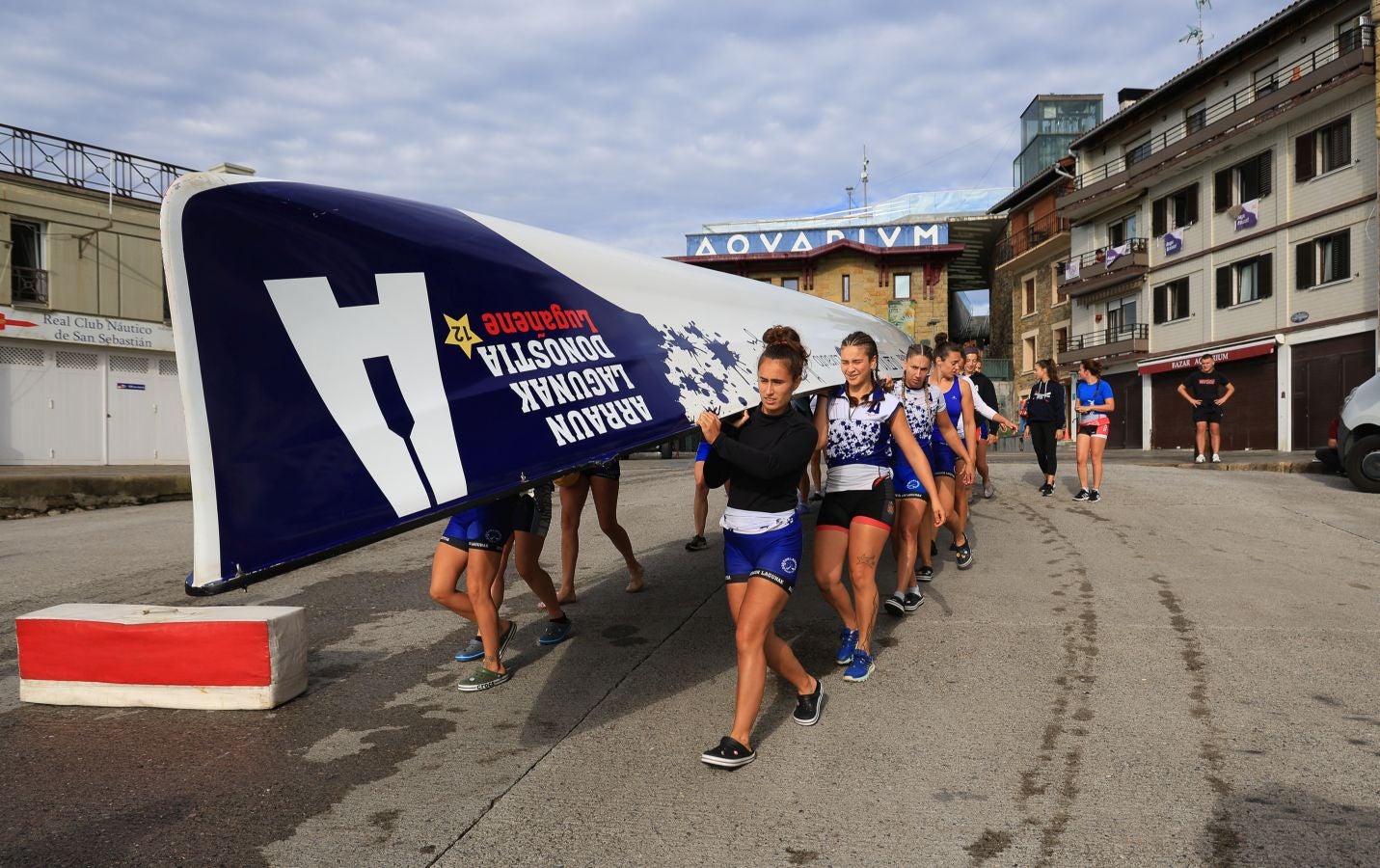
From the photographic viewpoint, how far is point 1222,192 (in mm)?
29875

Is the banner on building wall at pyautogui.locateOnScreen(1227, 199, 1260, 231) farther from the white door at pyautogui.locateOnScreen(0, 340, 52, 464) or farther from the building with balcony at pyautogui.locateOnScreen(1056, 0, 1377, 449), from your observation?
the white door at pyautogui.locateOnScreen(0, 340, 52, 464)

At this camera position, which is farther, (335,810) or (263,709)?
(263,709)

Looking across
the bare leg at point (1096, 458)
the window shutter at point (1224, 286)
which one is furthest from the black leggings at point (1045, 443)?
the window shutter at point (1224, 286)

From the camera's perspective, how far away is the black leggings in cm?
1177

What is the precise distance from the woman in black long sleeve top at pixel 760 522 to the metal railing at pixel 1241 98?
1091 inches

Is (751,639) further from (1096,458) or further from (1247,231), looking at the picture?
(1247,231)

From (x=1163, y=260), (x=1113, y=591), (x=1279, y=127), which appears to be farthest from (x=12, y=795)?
(x=1163, y=260)

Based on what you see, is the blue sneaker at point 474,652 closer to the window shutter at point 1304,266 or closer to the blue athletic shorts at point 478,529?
the blue athletic shorts at point 478,529

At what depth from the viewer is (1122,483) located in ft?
41.7

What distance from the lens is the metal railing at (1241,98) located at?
2434 centimetres

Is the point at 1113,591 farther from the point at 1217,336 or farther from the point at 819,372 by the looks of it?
the point at 1217,336

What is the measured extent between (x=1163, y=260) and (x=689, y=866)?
36.1 m

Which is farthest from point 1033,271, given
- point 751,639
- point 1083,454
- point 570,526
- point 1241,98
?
point 751,639

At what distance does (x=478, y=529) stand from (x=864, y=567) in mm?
2150
